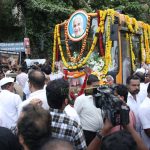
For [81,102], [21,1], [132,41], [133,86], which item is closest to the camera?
[81,102]

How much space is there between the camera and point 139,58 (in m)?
11.6

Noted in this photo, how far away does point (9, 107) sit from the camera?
5.97m

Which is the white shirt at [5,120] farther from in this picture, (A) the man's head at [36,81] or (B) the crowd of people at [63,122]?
(A) the man's head at [36,81]

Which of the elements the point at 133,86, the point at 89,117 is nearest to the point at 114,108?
the point at 89,117

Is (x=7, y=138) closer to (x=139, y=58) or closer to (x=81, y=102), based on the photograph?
(x=81, y=102)

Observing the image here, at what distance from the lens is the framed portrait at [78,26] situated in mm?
10195

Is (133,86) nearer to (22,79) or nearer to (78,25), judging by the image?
(22,79)

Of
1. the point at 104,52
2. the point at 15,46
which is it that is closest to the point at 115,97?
the point at 104,52

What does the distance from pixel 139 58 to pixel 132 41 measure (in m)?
0.88

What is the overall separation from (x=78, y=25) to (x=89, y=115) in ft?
17.2

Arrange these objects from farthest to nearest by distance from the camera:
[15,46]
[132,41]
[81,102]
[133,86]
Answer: [15,46] → [132,41] → [133,86] → [81,102]

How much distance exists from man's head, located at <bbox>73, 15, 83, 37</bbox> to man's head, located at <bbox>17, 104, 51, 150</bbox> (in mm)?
7185

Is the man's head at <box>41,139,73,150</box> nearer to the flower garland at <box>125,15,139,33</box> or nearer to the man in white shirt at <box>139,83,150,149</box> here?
the man in white shirt at <box>139,83,150,149</box>

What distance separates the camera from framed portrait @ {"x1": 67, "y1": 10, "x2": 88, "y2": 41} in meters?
10.2
